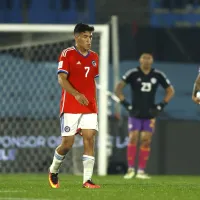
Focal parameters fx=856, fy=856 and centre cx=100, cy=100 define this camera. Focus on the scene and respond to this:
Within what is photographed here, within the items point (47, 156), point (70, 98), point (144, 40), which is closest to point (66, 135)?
point (70, 98)

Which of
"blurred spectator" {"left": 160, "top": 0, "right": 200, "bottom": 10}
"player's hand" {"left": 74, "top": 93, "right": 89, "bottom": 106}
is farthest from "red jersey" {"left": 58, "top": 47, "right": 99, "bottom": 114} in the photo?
"blurred spectator" {"left": 160, "top": 0, "right": 200, "bottom": 10}

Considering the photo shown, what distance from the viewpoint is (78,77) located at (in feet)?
27.1

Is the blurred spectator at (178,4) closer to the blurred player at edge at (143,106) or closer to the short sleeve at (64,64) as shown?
the blurred player at edge at (143,106)

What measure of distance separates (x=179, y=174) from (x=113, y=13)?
4.45 metres

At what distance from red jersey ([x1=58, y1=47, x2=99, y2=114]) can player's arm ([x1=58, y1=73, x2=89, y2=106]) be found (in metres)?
0.07

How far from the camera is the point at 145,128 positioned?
12.6 meters

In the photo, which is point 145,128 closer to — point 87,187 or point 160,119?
point 160,119

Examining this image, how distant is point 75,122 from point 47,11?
10239 millimetres

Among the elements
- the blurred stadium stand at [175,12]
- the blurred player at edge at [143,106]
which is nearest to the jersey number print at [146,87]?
the blurred player at edge at [143,106]

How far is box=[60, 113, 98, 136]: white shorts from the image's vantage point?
8172mm

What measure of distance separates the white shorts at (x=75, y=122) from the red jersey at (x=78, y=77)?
5 centimetres

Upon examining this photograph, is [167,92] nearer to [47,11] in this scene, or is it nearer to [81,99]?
[81,99]

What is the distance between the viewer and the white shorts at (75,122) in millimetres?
8172

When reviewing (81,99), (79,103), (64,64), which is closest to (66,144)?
(79,103)
